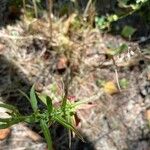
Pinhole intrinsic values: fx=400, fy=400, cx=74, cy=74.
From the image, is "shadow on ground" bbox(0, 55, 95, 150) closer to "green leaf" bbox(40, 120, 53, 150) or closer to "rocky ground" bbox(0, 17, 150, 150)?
"rocky ground" bbox(0, 17, 150, 150)

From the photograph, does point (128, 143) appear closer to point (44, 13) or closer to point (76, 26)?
point (76, 26)

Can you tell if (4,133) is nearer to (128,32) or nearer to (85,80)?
(85,80)

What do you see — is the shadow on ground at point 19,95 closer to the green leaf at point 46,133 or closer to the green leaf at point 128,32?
the green leaf at point 46,133

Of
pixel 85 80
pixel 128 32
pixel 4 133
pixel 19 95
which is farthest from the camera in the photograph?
pixel 128 32

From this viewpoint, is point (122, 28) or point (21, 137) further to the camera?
point (122, 28)

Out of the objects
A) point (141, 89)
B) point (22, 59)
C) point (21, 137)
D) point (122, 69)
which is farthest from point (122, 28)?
point (21, 137)

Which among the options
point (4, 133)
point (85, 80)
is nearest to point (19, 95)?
point (4, 133)

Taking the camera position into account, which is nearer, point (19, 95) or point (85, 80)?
point (19, 95)

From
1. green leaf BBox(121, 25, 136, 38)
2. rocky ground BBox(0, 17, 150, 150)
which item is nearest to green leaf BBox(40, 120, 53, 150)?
rocky ground BBox(0, 17, 150, 150)
